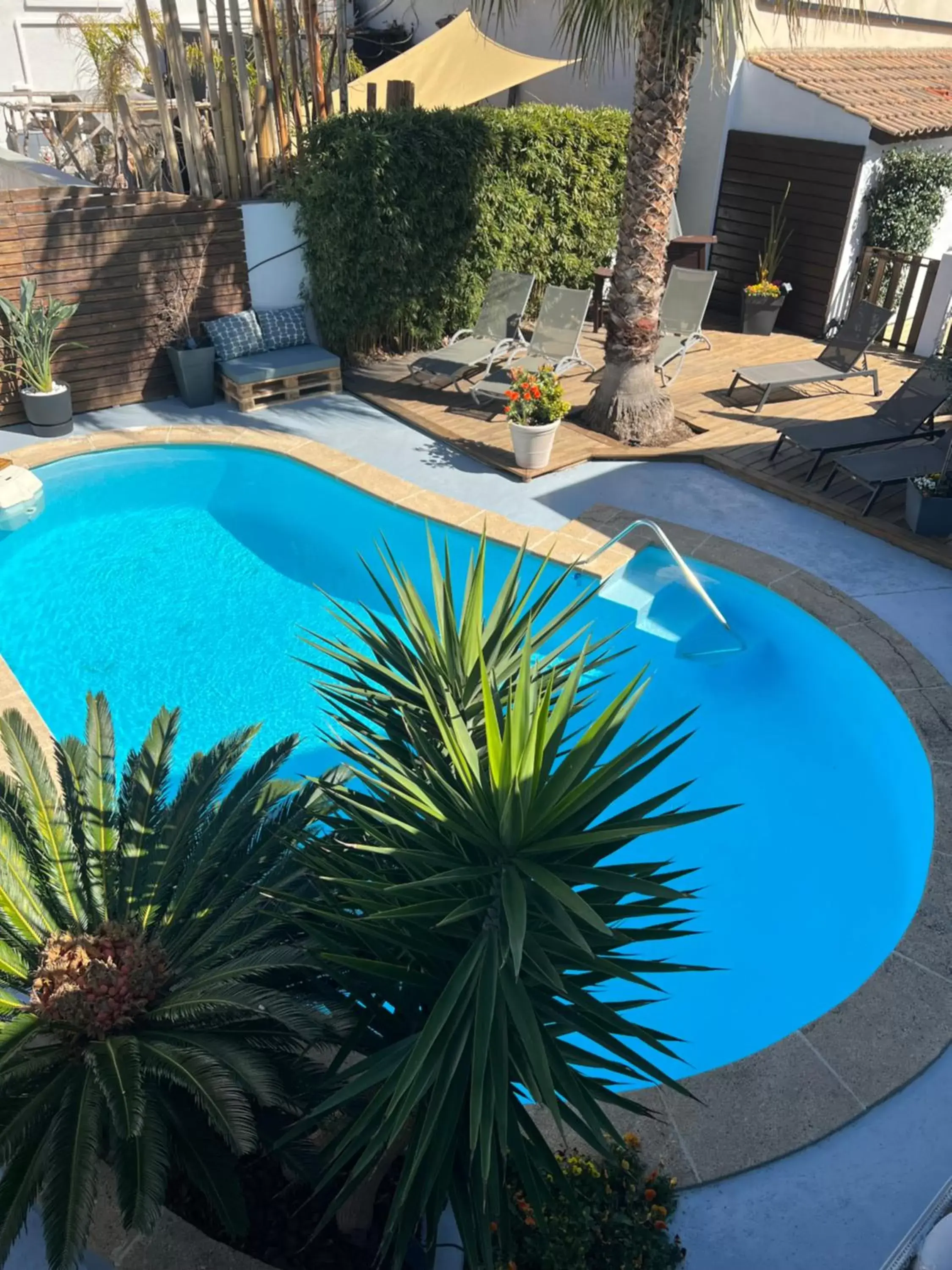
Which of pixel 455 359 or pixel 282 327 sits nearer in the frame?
pixel 455 359

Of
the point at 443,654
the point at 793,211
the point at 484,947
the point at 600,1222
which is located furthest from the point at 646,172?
the point at 600,1222

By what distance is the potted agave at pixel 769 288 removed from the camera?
603 inches

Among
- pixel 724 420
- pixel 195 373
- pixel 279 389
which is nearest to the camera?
pixel 724 420

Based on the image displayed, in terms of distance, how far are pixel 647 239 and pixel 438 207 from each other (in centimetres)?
369

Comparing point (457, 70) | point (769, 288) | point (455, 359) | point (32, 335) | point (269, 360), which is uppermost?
point (457, 70)

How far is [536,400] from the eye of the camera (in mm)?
10914

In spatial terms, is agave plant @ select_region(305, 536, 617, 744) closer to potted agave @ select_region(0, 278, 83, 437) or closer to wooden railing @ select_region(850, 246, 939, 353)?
potted agave @ select_region(0, 278, 83, 437)

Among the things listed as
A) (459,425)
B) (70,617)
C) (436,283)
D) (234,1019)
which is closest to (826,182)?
(436,283)

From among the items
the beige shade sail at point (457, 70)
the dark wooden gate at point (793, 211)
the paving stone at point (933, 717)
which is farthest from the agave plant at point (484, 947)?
the beige shade sail at point (457, 70)

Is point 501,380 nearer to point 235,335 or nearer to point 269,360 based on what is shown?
point 269,360

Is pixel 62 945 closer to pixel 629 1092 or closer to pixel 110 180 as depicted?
pixel 629 1092

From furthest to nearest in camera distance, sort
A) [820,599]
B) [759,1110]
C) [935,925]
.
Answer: [820,599] < [935,925] < [759,1110]

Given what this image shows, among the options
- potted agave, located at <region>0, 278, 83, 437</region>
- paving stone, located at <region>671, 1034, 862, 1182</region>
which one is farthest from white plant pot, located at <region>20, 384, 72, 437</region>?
paving stone, located at <region>671, 1034, 862, 1182</region>

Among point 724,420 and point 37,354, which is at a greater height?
point 37,354
